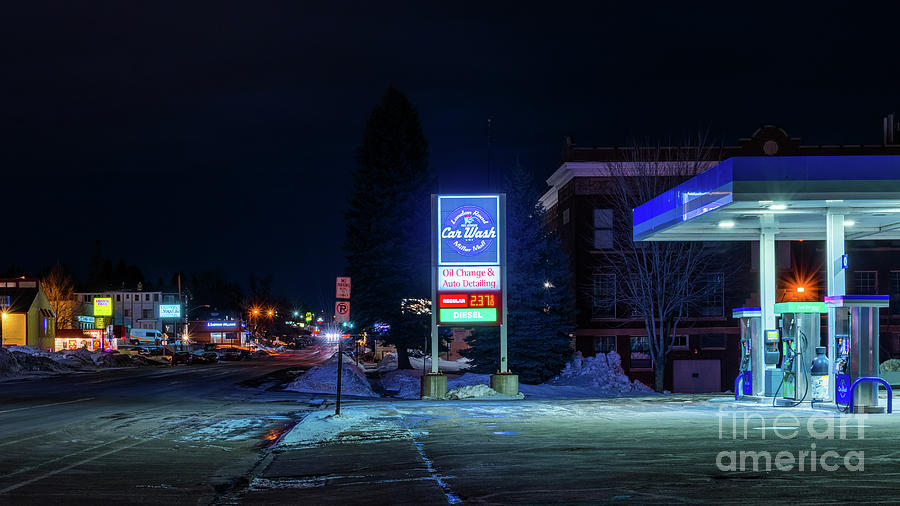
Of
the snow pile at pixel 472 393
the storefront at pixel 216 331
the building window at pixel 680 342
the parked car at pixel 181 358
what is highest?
the building window at pixel 680 342

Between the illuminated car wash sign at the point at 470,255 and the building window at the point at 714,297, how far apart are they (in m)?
21.1

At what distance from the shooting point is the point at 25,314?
88.7 meters

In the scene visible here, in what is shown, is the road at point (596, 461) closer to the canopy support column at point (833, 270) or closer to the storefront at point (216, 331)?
the canopy support column at point (833, 270)

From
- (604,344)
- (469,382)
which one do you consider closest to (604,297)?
(604,344)

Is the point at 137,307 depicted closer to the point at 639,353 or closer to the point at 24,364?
the point at 24,364

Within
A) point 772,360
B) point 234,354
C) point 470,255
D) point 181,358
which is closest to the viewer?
point 772,360

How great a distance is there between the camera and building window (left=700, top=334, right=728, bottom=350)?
4794 centimetres

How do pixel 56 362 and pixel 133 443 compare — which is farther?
pixel 56 362

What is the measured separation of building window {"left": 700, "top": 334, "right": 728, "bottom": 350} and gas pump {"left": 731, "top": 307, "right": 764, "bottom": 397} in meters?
24.8

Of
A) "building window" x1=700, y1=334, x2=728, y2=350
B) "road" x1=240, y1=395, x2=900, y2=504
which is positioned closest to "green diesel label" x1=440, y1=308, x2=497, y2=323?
"road" x1=240, y1=395, x2=900, y2=504

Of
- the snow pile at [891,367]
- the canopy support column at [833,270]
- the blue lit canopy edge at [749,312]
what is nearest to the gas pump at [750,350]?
the blue lit canopy edge at [749,312]

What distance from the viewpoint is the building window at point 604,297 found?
46.9 m

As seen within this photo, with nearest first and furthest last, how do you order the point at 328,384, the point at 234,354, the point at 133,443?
the point at 133,443 → the point at 328,384 → the point at 234,354

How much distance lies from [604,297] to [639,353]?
3611 mm
